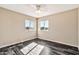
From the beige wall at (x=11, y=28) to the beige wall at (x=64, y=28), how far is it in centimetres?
185

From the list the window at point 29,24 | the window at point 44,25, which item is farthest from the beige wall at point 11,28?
the window at point 44,25

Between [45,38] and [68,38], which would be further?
[45,38]

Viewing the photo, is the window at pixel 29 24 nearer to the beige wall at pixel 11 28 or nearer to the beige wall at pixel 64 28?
the beige wall at pixel 11 28

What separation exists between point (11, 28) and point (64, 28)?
293 centimetres

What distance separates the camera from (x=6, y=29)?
9.70ft

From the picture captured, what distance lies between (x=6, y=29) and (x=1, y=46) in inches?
32.5

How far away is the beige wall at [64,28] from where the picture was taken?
2.92m

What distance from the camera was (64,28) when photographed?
335 centimetres

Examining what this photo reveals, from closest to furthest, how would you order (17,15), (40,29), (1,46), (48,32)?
(1,46)
(17,15)
(48,32)
(40,29)

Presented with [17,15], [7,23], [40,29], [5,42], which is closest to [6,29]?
[7,23]

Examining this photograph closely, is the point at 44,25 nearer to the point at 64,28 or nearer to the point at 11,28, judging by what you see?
the point at 64,28

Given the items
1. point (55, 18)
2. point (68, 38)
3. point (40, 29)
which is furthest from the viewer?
point (40, 29)

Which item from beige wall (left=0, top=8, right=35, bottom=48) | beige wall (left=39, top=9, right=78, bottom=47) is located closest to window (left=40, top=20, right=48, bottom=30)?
beige wall (left=39, top=9, right=78, bottom=47)

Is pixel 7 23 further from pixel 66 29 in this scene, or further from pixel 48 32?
pixel 66 29
